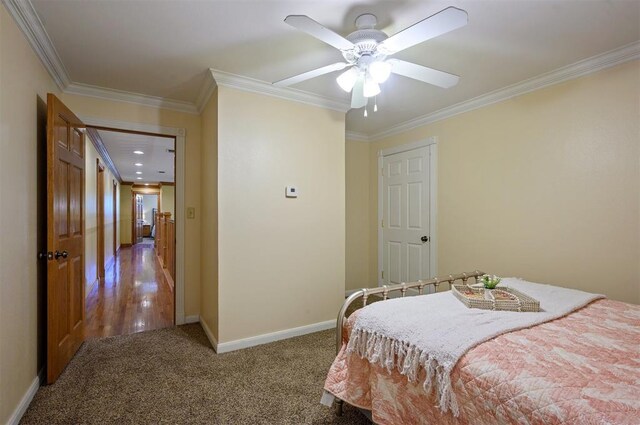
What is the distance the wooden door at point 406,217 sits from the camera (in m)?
3.65

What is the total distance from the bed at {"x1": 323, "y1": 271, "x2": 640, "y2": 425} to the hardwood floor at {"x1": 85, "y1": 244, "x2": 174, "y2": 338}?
8.36 ft

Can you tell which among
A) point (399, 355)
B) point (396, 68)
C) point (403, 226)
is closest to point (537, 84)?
point (396, 68)

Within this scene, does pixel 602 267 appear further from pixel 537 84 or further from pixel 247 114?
pixel 247 114

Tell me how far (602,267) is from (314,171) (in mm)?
2420

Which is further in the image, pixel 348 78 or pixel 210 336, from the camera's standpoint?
pixel 210 336

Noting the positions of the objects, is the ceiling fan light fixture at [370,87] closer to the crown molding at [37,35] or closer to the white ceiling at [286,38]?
the white ceiling at [286,38]

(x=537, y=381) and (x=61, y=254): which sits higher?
(x=61, y=254)

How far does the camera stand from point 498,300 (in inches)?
64.0

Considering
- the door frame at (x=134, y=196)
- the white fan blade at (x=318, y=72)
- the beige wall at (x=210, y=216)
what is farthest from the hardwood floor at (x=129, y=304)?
the door frame at (x=134, y=196)

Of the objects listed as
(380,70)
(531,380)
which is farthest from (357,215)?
(531,380)

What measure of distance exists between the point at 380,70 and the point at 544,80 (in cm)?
167

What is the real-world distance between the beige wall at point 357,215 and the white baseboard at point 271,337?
1.23 m

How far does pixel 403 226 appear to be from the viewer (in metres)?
3.89

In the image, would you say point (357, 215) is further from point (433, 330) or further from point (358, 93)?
point (433, 330)
